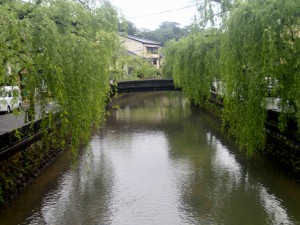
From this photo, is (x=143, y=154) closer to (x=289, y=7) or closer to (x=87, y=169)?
(x=87, y=169)

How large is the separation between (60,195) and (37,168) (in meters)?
2.59

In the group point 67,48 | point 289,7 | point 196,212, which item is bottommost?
Result: point 196,212

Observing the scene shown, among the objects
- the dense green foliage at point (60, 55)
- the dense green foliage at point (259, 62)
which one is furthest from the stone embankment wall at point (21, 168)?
the dense green foliage at point (259, 62)

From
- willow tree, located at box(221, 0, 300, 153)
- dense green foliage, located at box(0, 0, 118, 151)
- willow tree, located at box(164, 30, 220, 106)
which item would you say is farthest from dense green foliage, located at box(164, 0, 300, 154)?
willow tree, located at box(164, 30, 220, 106)

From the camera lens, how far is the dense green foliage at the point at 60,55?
7047 mm

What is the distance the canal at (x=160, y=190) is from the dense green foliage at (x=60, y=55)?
239 cm

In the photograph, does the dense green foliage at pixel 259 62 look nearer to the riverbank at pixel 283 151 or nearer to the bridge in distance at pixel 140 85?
the riverbank at pixel 283 151

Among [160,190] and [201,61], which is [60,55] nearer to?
[160,190]

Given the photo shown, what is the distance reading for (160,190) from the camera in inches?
473

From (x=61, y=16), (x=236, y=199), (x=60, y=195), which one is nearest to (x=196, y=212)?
(x=236, y=199)

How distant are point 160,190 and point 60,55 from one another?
19.7 ft

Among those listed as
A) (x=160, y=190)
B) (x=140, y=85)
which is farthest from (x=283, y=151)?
(x=140, y=85)

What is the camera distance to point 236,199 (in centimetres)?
1104

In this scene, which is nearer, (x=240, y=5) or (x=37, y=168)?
(x=240, y=5)
